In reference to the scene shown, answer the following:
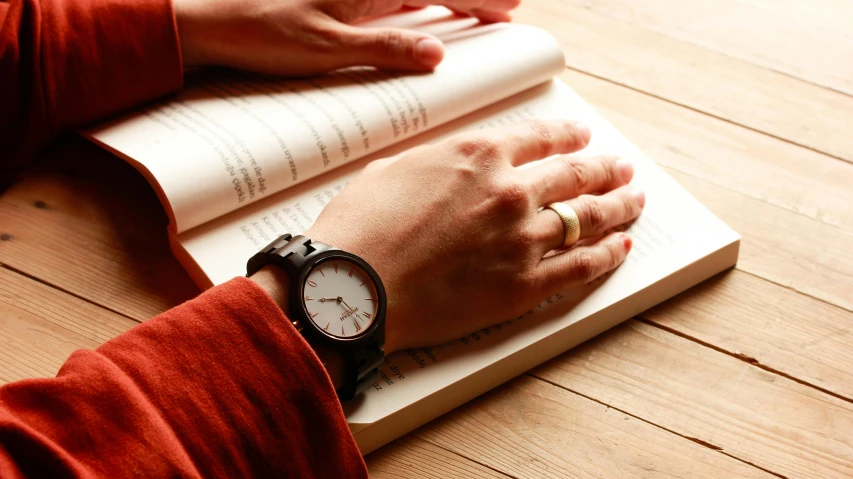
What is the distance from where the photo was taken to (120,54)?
0.84m

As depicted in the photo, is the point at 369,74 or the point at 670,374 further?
the point at 369,74

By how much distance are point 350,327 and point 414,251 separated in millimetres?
108

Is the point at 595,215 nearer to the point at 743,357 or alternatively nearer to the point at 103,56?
the point at 743,357

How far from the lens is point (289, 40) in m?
0.89

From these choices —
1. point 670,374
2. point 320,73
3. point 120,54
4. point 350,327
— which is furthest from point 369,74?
point 670,374

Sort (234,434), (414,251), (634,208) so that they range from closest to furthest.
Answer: (234,434) < (414,251) < (634,208)

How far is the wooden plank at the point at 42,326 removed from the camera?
2.27 ft

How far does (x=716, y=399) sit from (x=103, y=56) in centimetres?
77

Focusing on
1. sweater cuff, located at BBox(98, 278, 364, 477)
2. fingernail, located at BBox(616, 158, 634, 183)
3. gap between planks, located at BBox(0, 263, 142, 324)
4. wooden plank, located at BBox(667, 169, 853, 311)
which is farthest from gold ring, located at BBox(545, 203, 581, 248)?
gap between planks, located at BBox(0, 263, 142, 324)

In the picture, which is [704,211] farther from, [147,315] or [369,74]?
[147,315]

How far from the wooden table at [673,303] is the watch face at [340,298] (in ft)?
0.45

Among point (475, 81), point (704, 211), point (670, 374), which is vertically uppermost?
point (475, 81)

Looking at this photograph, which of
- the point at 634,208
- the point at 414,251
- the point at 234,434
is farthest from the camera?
the point at 634,208

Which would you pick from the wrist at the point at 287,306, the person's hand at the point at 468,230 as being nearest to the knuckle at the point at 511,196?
the person's hand at the point at 468,230
